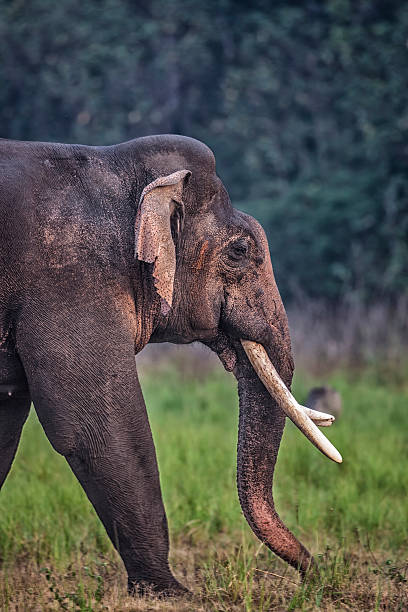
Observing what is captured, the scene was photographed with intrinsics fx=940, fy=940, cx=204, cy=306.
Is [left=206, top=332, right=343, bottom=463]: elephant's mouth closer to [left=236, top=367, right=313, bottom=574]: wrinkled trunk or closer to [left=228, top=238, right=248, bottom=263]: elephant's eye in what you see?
[left=236, top=367, right=313, bottom=574]: wrinkled trunk

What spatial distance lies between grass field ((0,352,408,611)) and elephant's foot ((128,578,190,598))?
0.18 feet

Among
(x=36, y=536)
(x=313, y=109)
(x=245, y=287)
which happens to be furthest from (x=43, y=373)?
(x=313, y=109)

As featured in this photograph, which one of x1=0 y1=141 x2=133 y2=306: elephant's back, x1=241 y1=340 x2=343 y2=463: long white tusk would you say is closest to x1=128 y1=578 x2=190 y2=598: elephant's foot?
x1=241 y1=340 x2=343 y2=463: long white tusk

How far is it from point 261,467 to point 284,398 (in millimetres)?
337

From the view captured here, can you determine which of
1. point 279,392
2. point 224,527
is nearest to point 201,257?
point 279,392

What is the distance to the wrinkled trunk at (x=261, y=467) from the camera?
4035mm

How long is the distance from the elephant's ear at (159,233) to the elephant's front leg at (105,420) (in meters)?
0.23

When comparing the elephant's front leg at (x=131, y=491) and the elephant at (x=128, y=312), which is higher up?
the elephant at (x=128, y=312)

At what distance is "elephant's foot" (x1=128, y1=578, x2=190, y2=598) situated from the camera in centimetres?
384

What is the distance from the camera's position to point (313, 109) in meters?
19.3

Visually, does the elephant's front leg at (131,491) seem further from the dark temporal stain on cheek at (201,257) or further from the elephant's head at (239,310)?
the dark temporal stain on cheek at (201,257)

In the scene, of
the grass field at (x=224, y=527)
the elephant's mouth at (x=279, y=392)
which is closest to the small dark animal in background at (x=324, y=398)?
the grass field at (x=224, y=527)

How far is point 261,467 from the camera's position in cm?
415

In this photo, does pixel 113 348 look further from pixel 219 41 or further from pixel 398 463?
pixel 219 41
